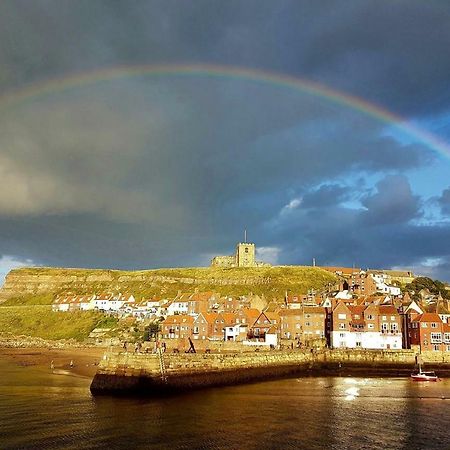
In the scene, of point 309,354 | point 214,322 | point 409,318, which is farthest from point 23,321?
point 409,318

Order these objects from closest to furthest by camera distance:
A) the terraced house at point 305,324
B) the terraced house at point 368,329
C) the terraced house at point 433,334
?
the terraced house at point 433,334 < the terraced house at point 368,329 < the terraced house at point 305,324

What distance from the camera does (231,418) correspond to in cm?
3759

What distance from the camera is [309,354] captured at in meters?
74.9

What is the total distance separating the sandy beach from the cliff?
67.3 metres

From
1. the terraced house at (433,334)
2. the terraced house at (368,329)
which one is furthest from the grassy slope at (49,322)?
the terraced house at (433,334)

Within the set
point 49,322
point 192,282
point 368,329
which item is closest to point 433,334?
point 368,329

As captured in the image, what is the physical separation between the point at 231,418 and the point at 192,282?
139101 millimetres

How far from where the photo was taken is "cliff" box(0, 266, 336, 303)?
15875cm

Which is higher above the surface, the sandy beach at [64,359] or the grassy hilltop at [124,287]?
the grassy hilltop at [124,287]

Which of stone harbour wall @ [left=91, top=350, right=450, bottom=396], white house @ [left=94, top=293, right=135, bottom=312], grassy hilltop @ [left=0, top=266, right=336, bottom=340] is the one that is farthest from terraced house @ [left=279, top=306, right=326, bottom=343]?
white house @ [left=94, top=293, right=135, bottom=312]

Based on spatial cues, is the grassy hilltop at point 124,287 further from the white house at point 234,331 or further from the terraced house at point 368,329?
the terraced house at point 368,329

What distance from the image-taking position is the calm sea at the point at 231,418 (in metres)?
31.2

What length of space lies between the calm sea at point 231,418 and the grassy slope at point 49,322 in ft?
238

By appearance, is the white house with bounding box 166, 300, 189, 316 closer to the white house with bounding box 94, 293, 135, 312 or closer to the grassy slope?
the grassy slope
